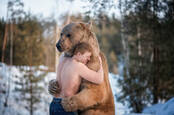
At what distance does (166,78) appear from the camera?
646cm

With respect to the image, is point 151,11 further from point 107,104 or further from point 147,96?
point 107,104

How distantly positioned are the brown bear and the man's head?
0.04 meters

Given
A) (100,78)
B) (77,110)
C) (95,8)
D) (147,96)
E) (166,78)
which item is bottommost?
(147,96)

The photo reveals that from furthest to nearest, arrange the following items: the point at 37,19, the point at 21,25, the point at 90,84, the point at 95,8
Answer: the point at 21,25 → the point at 37,19 → the point at 95,8 → the point at 90,84

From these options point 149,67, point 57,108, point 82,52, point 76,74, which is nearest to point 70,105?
point 57,108

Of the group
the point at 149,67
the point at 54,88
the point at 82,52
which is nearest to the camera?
the point at 82,52

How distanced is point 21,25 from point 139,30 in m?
13.2

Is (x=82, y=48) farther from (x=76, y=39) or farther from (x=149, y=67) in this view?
(x=149, y=67)

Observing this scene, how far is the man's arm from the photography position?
5.44ft

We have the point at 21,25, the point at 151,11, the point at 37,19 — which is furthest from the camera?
the point at 21,25

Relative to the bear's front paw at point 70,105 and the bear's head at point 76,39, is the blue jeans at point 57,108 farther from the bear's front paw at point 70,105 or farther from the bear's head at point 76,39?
the bear's head at point 76,39

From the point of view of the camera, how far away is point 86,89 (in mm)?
1636

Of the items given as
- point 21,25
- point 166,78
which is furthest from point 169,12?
point 21,25

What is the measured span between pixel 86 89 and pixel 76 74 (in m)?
0.18
